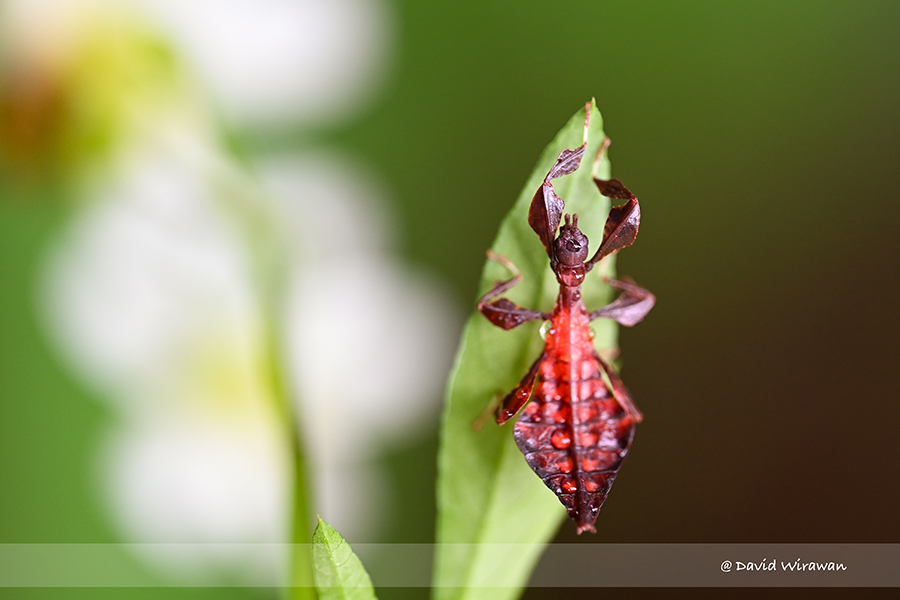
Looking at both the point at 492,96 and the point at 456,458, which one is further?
the point at 492,96

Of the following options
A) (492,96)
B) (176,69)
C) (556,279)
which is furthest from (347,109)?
(556,279)

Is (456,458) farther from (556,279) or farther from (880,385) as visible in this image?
(880,385)

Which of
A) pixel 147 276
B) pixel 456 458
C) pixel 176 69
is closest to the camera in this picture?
pixel 456 458

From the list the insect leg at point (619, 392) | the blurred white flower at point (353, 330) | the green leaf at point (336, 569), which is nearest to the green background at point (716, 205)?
the blurred white flower at point (353, 330)

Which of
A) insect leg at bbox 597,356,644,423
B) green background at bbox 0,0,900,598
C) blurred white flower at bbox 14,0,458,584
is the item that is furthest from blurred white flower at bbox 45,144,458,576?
insect leg at bbox 597,356,644,423

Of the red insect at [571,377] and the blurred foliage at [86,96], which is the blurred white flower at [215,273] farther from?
the red insect at [571,377]

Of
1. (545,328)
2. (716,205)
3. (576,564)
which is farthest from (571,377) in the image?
(716,205)

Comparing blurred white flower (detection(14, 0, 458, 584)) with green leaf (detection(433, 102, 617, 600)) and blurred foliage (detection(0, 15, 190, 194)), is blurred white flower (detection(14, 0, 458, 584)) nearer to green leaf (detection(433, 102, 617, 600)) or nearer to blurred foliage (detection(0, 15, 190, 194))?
blurred foliage (detection(0, 15, 190, 194))

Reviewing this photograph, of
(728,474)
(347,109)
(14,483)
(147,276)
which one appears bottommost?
(728,474)
